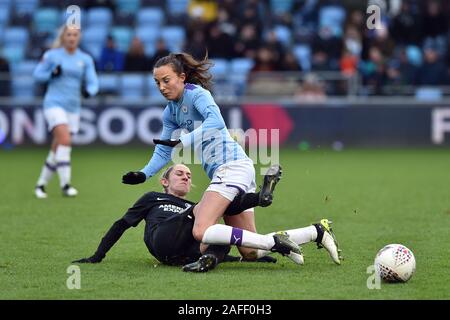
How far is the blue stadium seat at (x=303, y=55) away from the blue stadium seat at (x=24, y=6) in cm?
663

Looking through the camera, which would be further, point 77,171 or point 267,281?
point 77,171

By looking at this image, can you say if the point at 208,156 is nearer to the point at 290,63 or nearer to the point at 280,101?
the point at 280,101

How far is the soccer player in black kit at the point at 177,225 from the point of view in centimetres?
793

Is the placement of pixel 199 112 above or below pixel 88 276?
above

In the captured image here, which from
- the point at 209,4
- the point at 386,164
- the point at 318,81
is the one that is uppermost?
the point at 209,4

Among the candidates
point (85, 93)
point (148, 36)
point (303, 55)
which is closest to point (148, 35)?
point (148, 36)

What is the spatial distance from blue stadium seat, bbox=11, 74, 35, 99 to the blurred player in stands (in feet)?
44.9

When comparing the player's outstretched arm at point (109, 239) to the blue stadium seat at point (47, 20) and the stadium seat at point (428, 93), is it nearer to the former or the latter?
the stadium seat at point (428, 93)

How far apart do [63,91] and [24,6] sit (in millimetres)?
12147

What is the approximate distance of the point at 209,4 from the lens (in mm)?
25312
